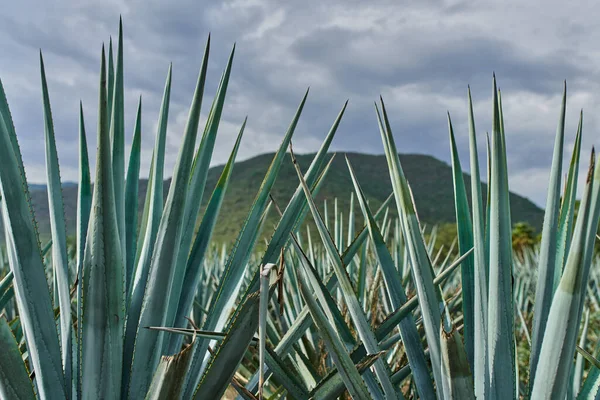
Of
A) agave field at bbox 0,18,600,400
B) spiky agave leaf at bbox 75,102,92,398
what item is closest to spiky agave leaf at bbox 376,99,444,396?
agave field at bbox 0,18,600,400

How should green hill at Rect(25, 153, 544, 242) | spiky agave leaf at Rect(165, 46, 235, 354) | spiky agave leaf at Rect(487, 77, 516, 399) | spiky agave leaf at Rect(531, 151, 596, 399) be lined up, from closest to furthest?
spiky agave leaf at Rect(531, 151, 596, 399), spiky agave leaf at Rect(487, 77, 516, 399), spiky agave leaf at Rect(165, 46, 235, 354), green hill at Rect(25, 153, 544, 242)

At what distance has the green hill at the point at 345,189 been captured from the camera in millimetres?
52906

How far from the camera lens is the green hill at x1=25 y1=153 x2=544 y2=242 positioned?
52.9m

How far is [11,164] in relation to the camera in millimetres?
807

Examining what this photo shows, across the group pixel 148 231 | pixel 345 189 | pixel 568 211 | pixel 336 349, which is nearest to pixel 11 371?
pixel 148 231

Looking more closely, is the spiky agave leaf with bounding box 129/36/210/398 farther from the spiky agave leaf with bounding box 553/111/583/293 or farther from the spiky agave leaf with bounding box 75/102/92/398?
the spiky agave leaf with bounding box 553/111/583/293

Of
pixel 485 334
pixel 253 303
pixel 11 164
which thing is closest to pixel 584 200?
pixel 485 334

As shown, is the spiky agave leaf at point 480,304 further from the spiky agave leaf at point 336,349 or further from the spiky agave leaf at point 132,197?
the spiky agave leaf at point 132,197

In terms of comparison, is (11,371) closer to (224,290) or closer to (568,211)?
(224,290)

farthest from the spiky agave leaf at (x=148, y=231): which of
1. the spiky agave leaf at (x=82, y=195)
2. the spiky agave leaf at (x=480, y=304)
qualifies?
the spiky agave leaf at (x=480, y=304)

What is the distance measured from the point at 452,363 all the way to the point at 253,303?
11.8 inches

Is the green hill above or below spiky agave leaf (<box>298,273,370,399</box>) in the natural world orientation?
above

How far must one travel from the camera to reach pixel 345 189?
61375 mm

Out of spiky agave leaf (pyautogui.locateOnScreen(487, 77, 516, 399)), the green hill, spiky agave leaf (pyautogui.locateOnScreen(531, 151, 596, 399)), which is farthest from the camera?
the green hill
